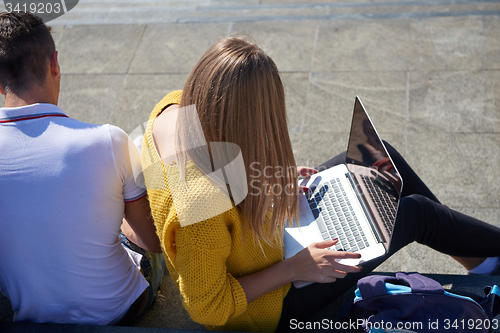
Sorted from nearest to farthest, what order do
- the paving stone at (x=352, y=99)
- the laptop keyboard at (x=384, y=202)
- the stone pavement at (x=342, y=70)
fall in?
the laptop keyboard at (x=384, y=202) < the stone pavement at (x=342, y=70) < the paving stone at (x=352, y=99)

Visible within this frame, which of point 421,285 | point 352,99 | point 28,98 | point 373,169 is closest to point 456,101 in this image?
point 352,99

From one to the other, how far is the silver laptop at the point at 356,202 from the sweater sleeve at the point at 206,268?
1.28ft

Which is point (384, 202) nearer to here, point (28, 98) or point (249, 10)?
point (28, 98)

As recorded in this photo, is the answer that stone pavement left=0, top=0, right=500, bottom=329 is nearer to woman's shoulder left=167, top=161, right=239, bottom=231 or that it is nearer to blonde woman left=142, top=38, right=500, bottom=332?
blonde woman left=142, top=38, right=500, bottom=332

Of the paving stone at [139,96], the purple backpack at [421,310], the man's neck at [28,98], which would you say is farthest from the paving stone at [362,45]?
the man's neck at [28,98]

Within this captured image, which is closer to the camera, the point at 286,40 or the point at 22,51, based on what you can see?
the point at 22,51

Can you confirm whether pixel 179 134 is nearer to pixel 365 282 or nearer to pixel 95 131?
pixel 95 131

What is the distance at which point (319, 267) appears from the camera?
1.88 metres

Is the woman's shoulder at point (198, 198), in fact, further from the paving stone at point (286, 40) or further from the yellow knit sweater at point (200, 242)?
the paving stone at point (286, 40)

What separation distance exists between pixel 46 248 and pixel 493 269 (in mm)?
2125

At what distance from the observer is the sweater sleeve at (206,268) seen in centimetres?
160

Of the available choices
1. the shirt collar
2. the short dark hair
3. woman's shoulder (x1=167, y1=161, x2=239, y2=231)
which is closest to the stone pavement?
woman's shoulder (x1=167, y1=161, x2=239, y2=231)

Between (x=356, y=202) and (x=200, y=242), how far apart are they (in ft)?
3.08

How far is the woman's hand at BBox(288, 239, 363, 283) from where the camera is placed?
1885 millimetres
